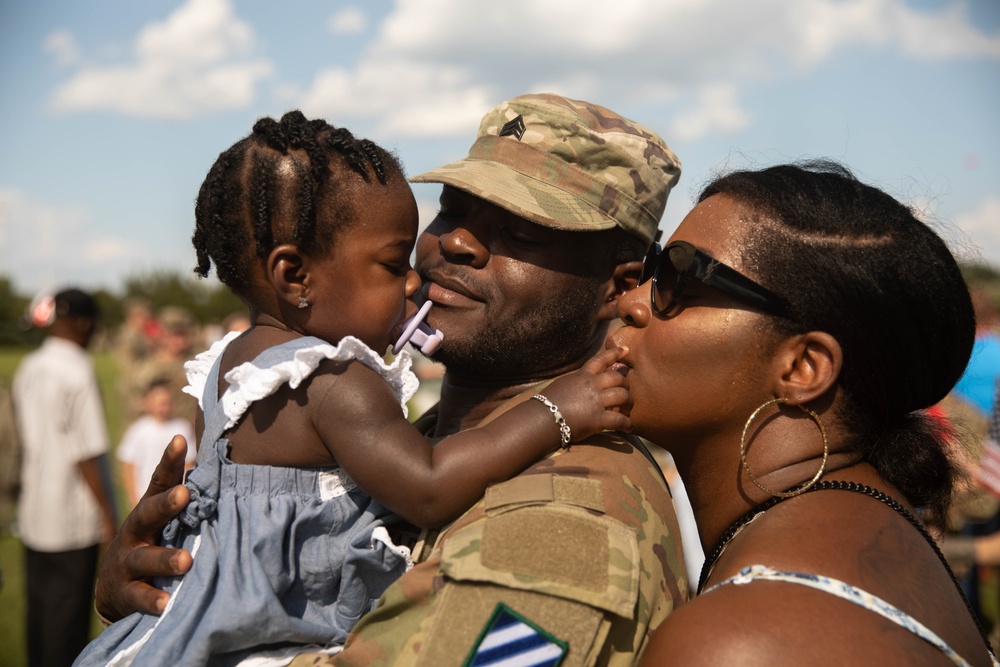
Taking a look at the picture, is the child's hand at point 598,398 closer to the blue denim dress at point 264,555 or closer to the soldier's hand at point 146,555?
the blue denim dress at point 264,555

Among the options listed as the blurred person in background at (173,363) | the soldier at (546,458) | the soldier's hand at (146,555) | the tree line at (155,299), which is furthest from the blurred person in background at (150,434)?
the tree line at (155,299)

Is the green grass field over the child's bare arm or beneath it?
beneath

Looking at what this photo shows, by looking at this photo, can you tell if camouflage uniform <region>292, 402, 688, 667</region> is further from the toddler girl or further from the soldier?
the toddler girl

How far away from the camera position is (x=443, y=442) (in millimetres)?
2350

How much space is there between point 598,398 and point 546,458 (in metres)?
0.22

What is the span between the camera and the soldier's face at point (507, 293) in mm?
2973

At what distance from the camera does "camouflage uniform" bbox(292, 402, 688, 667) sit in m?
1.93

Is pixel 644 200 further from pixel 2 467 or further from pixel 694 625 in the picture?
pixel 2 467

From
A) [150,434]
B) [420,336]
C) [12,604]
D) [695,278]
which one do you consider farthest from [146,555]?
[12,604]

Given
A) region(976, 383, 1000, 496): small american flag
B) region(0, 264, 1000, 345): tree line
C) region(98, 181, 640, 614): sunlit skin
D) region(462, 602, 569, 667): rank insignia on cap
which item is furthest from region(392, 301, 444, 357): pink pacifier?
region(0, 264, 1000, 345): tree line

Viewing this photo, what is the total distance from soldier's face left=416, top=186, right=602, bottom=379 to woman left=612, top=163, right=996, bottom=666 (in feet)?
2.18

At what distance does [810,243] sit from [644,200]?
3.56 ft

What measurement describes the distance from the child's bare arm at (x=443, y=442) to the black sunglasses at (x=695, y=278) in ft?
0.70

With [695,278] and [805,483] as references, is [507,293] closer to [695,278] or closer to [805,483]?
[695,278]
